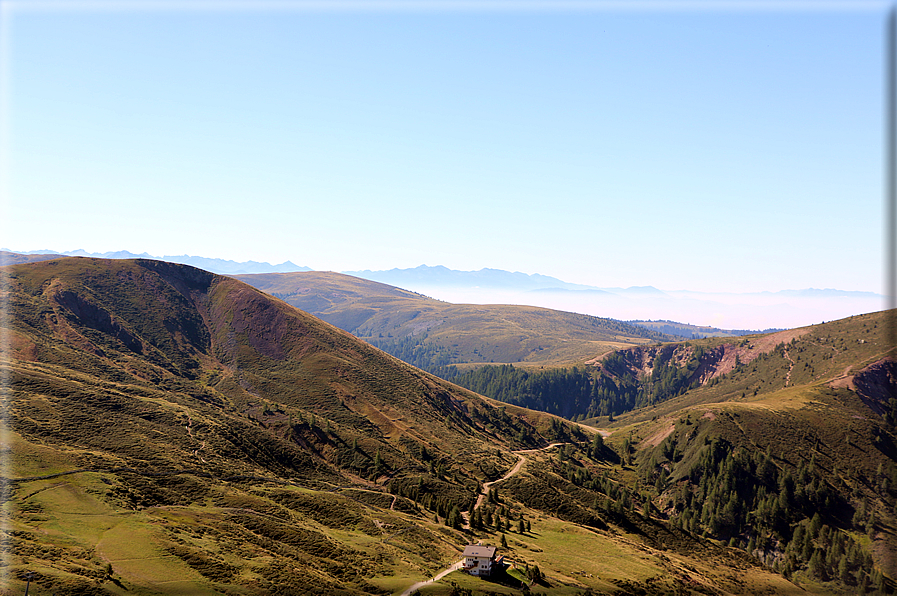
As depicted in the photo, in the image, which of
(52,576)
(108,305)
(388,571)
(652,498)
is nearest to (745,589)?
(652,498)

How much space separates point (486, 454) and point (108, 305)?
16075cm

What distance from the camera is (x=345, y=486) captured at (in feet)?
421

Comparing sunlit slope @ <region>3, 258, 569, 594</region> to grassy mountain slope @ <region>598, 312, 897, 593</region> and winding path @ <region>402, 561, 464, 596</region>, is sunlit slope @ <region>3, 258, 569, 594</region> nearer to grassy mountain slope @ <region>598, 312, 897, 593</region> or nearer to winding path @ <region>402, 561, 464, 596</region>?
winding path @ <region>402, 561, 464, 596</region>

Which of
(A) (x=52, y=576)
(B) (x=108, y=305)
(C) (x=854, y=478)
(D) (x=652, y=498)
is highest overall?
(B) (x=108, y=305)

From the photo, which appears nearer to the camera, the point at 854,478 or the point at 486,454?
the point at 854,478

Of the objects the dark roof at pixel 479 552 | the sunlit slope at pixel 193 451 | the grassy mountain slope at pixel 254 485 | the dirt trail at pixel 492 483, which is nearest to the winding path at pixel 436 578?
the grassy mountain slope at pixel 254 485

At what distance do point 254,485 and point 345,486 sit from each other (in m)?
27.2

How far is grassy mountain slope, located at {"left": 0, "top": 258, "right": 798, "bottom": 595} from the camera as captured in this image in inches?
2672

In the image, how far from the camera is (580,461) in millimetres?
193250

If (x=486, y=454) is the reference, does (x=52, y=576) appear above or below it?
above

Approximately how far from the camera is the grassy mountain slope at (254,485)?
67.9 meters

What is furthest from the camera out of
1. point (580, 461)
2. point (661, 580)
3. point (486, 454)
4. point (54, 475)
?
point (580, 461)

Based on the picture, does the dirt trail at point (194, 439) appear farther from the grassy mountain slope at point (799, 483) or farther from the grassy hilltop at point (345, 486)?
the grassy mountain slope at point (799, 483)

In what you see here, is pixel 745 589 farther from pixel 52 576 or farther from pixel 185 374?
pixel 185 374
